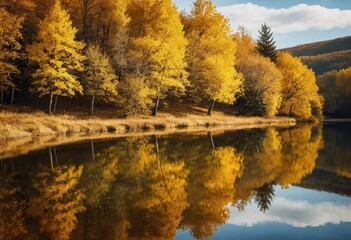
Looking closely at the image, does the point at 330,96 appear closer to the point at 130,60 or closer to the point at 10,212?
the point at 130,60

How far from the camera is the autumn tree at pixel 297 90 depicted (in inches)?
2753

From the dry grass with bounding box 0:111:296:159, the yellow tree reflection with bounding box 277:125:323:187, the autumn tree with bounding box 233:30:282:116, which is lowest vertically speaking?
the dry grass with bounding box 0:111:296:159

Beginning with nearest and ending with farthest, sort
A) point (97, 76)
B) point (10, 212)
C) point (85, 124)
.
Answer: point (10, 212) < point (85, 124) < point (97, 76)

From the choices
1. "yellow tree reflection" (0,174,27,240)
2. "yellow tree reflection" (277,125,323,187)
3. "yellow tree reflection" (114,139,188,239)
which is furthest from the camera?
"yellow tree reflection" (277,125,323,187)

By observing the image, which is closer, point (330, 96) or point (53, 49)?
point (53, 49)

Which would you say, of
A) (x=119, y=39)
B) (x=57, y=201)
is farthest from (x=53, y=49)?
(x=57, y=201)

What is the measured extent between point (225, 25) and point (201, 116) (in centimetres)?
1699

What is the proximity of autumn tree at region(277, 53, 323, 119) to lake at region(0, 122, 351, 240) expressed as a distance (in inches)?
1874

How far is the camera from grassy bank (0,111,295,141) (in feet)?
105

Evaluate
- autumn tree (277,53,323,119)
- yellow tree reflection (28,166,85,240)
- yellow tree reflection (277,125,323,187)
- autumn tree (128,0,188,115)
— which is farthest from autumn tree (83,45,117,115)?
autumn tree (277,53,323,119)

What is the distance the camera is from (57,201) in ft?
41.4

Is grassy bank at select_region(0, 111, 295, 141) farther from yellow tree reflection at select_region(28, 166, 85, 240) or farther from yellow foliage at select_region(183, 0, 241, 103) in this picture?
yellow tree reflection at select_region(28, 166, 85, 240)

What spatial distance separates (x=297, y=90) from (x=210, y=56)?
77.8ft

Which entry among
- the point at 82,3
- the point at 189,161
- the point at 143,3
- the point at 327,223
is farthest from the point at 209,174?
the point at 82,3
